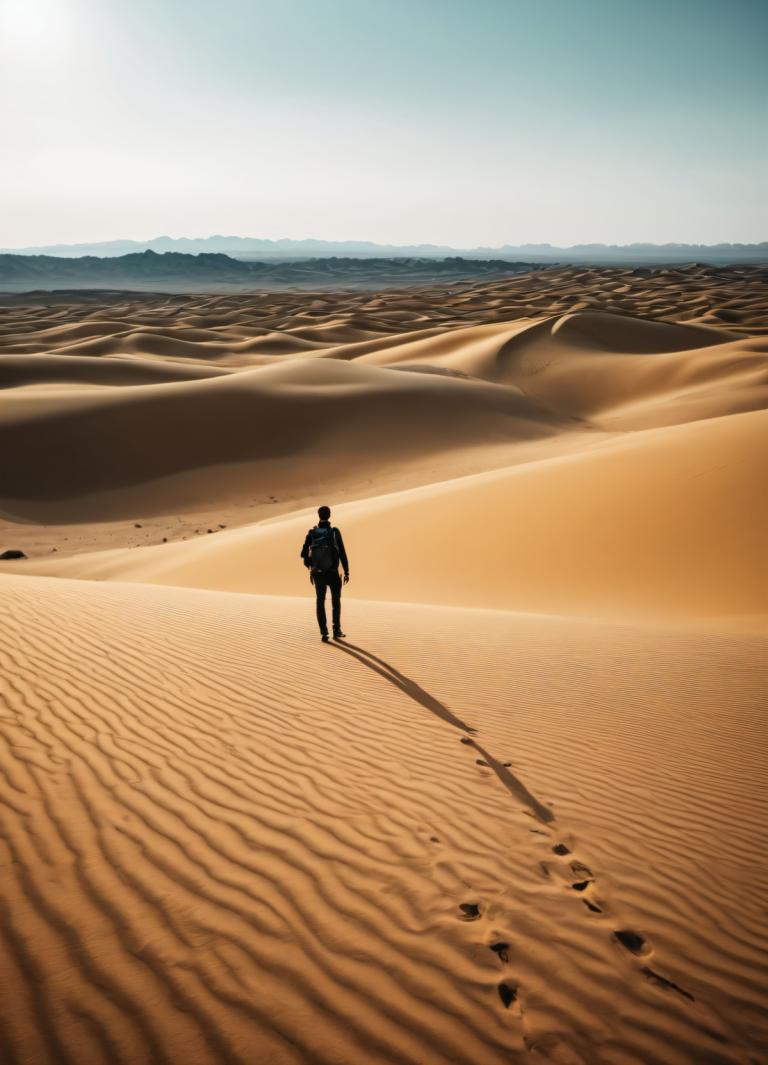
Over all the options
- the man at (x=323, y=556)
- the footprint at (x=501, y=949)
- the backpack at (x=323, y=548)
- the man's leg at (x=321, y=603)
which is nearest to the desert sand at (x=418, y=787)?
the footprint at (x=501, y=949)

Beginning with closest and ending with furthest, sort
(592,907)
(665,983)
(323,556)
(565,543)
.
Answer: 1. (665,983)
2. (592,907)
3. (323,556)
4. (565,543)

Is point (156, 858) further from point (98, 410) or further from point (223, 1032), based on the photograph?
point (98, 410)

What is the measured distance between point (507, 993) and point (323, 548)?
A: 5.13 metres

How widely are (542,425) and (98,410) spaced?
19.6m

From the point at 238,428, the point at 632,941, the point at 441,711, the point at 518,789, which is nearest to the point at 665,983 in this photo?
the point at 632,941

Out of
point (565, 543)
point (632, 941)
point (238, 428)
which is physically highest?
point (238, 428)

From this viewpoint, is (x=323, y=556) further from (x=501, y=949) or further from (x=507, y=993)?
(x=507, y=993)

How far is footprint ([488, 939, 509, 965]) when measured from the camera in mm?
2680

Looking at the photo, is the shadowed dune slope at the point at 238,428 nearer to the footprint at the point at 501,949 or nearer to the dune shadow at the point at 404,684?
the dune shadow at the point at 404,684

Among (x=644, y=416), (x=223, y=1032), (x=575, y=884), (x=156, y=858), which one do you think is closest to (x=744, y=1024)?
(x=575, y=884)

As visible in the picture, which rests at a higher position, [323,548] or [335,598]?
[323,548]

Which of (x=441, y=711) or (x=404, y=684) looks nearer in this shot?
(x=441, y=711)

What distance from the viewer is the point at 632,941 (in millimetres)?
2861

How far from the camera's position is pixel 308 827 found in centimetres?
346
